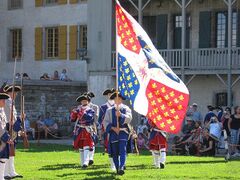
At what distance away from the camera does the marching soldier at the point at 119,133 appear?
17.1m

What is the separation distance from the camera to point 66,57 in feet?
135

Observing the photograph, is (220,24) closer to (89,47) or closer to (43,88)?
(89,47)

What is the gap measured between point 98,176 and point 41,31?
1020 inches

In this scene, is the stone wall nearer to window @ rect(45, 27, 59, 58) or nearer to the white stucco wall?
the white stucco wall

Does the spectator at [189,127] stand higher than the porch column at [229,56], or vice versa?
the porch column at [229,56]

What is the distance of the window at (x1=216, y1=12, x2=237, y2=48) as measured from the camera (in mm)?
32750

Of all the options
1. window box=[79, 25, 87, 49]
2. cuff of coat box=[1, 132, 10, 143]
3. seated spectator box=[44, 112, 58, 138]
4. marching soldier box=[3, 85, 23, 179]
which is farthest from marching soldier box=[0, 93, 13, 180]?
window box=[79, 25, 87, 49]

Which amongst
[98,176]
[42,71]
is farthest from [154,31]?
[98,176]

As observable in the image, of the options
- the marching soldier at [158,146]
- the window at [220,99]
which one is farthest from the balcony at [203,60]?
the marching soldier at [158,146]

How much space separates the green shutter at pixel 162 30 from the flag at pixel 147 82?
1839 centimetres

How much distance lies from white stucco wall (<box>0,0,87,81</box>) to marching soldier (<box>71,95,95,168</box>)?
2052 cm

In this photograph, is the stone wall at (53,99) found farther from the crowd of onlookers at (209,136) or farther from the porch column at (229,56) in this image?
the crowd of onlookers at (209,136)

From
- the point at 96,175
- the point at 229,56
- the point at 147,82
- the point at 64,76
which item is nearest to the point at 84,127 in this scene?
the point at 96,175

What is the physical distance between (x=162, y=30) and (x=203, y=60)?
3548mm
